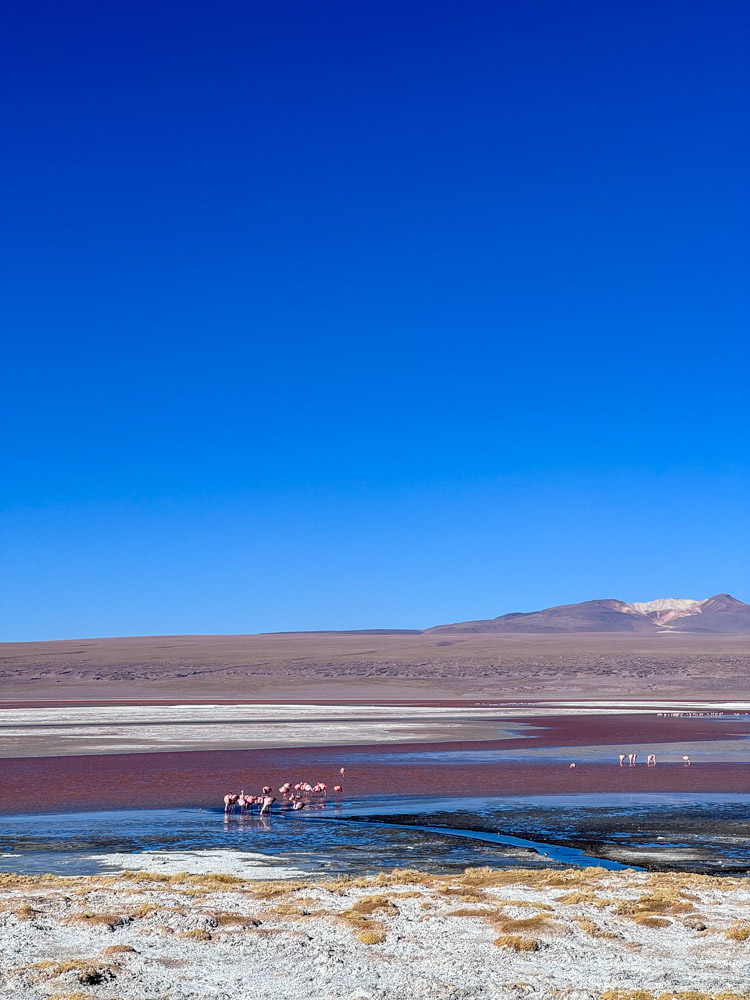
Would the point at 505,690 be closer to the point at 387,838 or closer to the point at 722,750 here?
the point at 722,750

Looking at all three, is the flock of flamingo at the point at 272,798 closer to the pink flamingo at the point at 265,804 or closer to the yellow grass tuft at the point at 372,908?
the pink flamingo at the point at 265,804

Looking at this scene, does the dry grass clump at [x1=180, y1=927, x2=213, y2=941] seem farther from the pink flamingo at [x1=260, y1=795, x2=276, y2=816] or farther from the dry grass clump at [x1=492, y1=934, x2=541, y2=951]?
the pink flamingo at [x1=260, y1=795, x2=276, y2=816]


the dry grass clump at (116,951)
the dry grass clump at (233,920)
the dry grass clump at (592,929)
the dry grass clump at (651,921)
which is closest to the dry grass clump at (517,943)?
the dry grass clump at (592,929)

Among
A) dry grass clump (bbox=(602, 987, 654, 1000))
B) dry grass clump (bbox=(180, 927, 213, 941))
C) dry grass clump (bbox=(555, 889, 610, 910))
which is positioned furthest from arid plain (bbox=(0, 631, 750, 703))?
dry grass clump (bbox=(602, 987, 654, 1000))

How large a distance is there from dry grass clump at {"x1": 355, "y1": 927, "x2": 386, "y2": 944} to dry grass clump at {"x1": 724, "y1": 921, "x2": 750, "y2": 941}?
12.5ft

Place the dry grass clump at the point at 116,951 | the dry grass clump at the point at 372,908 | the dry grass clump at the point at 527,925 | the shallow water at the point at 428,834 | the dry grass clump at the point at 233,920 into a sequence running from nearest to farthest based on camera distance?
→ the dry grass clump at the point at 116,951
the dry grass clump at the point at 527,925
the dry grass clump at the point at 233,920
the dry grass clump at the point at 372,908
the shallow water at the point at 428,834

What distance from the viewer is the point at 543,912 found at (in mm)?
12070

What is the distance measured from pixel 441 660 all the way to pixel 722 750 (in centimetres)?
6834

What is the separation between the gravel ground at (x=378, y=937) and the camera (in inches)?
381

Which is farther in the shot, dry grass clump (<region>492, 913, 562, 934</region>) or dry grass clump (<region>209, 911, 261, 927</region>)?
dry grass clump (<region>209, 911, 261, 927</region>)

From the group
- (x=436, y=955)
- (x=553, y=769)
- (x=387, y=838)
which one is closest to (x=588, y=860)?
(x=387, y=838)

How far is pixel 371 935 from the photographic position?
11227 mm

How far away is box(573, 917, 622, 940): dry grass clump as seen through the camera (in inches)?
442

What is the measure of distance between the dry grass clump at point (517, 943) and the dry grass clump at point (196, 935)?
3175 millimetres
